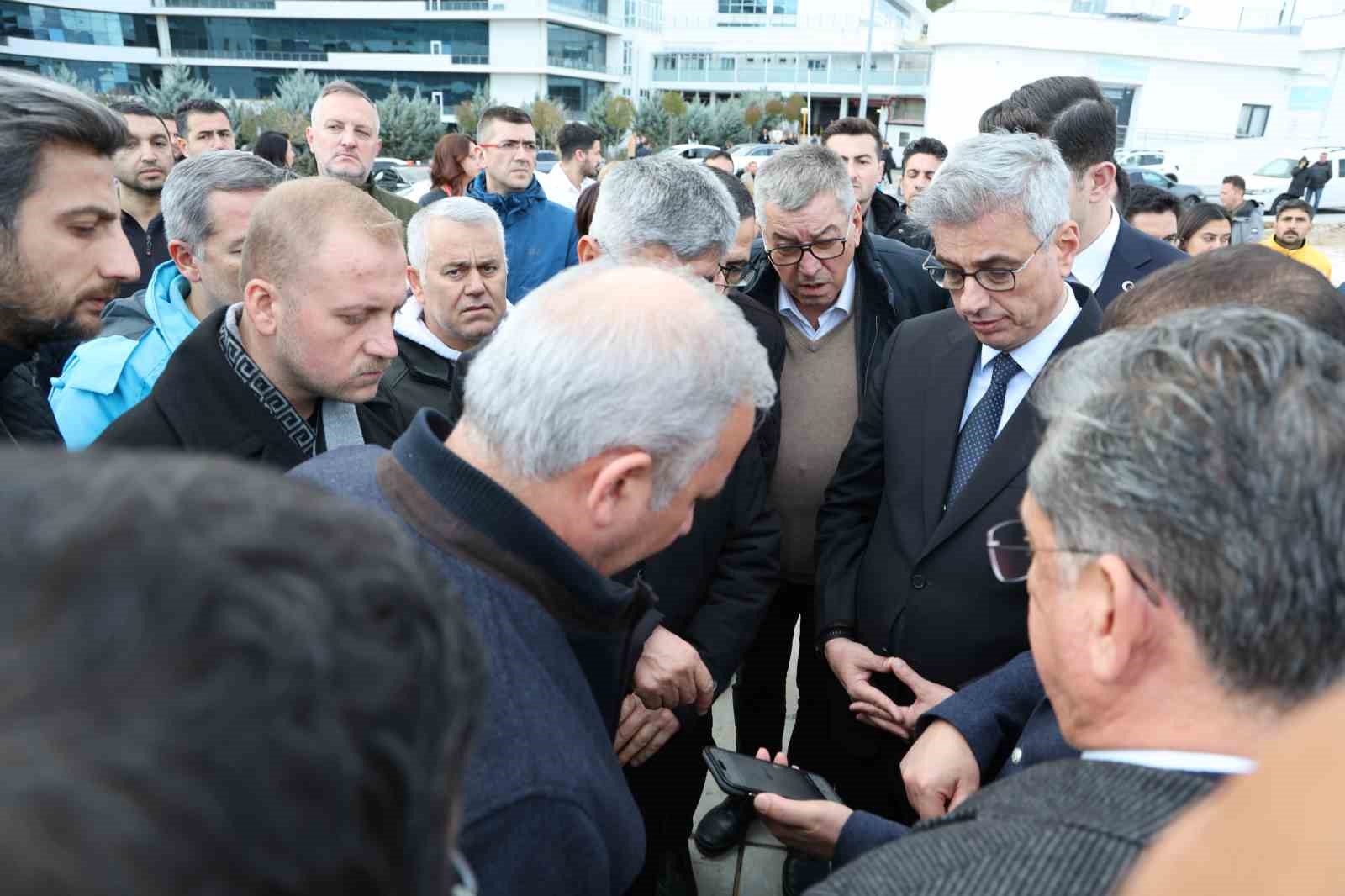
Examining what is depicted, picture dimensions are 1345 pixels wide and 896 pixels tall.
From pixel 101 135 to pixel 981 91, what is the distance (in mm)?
40834

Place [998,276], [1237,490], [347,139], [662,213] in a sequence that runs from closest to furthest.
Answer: [1237,490] < [998,276] < [662,213] < [347,139]

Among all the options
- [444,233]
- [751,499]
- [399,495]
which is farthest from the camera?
[444,233]

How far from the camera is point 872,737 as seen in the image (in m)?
2.69

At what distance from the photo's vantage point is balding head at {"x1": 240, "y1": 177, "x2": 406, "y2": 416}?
2.27m

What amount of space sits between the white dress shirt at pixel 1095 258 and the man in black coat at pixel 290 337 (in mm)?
2810

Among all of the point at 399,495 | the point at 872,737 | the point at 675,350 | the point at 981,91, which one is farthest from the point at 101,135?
the point at 981,91

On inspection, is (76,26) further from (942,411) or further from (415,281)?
(942,411)

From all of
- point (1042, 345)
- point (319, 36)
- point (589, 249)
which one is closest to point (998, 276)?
point (1042, 345)

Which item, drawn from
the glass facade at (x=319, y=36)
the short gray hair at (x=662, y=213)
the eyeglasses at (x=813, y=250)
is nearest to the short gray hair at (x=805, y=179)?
the eyeglasses at (x=813, y=250)

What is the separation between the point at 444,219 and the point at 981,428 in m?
2.15

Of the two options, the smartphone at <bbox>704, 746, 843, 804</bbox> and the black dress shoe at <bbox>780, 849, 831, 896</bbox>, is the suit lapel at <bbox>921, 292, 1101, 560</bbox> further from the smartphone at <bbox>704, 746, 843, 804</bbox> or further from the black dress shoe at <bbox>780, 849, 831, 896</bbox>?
the black dress shoe at <bbox>780, 849, 831, 896</bbox>

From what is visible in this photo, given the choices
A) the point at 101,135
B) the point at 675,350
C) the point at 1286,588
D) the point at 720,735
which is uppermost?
the point at 101,135

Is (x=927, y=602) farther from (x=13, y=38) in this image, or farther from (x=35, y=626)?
(x=13, y=38)

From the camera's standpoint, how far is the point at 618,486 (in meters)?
1.44
